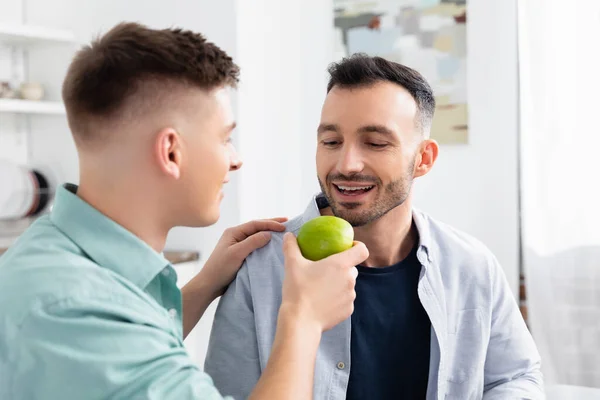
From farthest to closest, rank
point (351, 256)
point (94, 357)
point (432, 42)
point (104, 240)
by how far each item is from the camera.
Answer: point (432, 42)
point (351, 256)
point (104, 240)
point (94, 357)

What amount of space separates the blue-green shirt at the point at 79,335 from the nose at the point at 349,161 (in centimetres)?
60

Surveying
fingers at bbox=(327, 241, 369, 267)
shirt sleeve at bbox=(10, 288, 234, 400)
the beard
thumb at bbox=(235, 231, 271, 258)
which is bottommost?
shirt sleeve at bbox=(10, 288, 234, 400)

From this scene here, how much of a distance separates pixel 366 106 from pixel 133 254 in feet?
2.20

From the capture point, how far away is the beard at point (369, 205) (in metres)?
1.52

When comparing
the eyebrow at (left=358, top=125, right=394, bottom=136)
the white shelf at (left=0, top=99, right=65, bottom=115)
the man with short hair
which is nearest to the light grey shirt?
the eyebrow at (left=358, top=125, right=394, bottom=136)

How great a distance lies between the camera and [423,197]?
3180 millimetres

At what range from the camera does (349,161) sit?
1479mm

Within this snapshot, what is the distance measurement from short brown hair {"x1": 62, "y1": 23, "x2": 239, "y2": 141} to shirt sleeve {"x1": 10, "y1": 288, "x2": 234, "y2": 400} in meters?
0.29

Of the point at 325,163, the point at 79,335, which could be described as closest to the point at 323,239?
the point at 325,163

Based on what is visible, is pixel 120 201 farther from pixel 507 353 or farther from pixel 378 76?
pixel 507 353

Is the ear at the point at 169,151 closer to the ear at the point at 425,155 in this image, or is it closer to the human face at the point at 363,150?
the human face at the point at 363,150

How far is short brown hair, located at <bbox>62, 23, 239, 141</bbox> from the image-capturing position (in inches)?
41.1

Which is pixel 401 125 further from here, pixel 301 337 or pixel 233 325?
pixel 301 337

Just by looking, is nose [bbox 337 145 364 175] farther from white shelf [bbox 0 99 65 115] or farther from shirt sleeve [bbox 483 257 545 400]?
white shelf [bbox 0 99 65 115]
